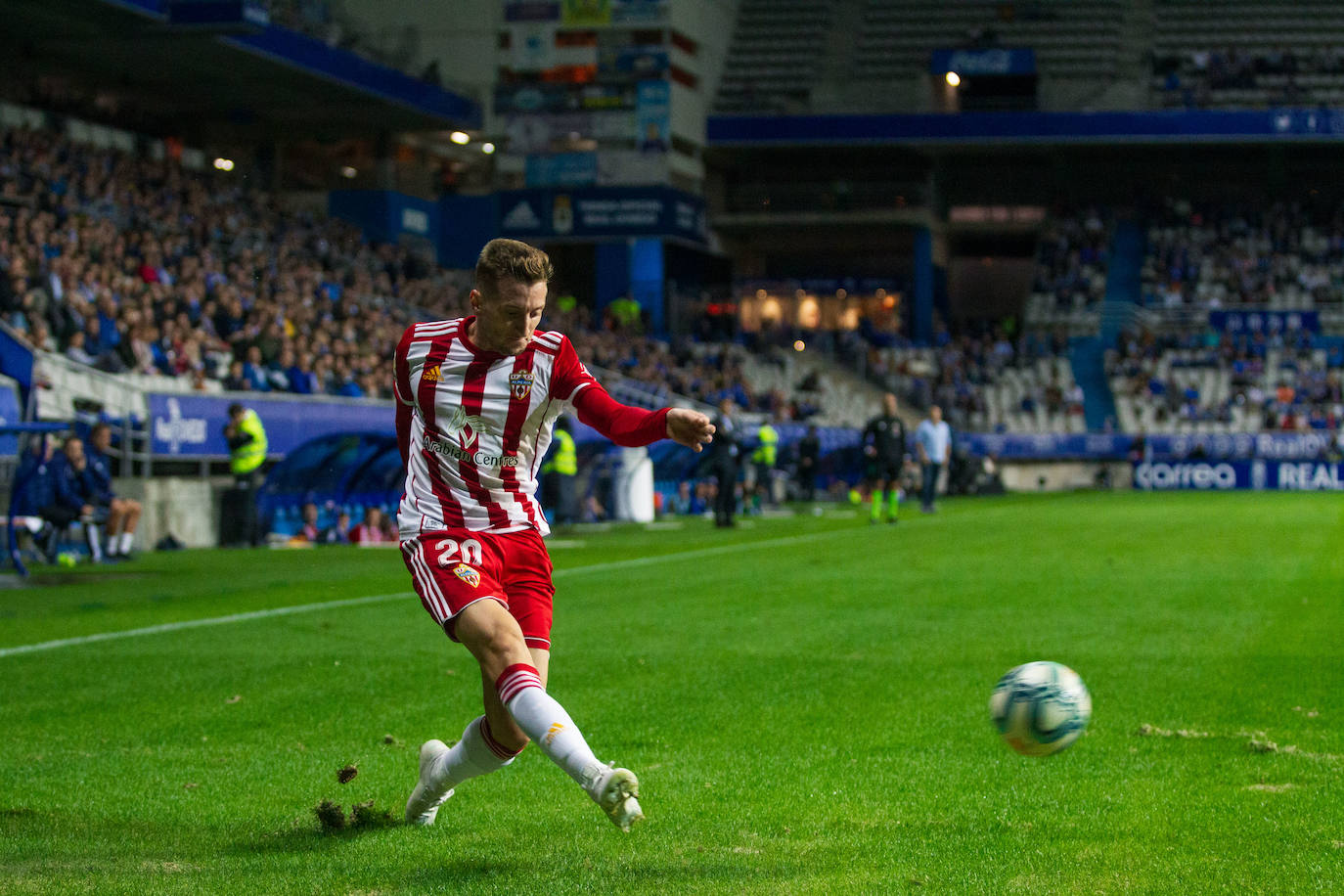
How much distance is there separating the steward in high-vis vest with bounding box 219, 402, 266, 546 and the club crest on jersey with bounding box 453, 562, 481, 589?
16226 mm

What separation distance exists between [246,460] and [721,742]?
15.1 meters

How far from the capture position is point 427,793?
17.9ft

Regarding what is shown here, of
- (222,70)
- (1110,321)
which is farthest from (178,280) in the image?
(1110,321)

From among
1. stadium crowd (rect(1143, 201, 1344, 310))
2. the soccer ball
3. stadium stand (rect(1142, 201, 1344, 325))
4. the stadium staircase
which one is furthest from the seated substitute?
stadium crowd (rect(1143, 201, 1344, 310))

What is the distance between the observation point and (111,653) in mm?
10234

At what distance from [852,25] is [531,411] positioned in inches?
2315

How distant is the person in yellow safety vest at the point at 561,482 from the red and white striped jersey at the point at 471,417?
61.2ft

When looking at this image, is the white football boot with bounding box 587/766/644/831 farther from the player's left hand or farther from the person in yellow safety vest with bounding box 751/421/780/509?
the person in yellow safety vest with bounding box 751/421/780/509

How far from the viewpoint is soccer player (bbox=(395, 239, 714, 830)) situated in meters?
5.13

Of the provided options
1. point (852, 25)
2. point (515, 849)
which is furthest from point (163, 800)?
point (852, 25)

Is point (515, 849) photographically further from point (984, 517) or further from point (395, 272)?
point (395, 272)

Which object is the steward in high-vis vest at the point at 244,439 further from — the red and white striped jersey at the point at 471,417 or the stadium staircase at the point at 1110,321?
the stadium staircase at the point at 1110,321

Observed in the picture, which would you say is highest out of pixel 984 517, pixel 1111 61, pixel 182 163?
pixel 1111 61

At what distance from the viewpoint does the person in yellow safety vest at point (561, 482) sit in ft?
79.9
